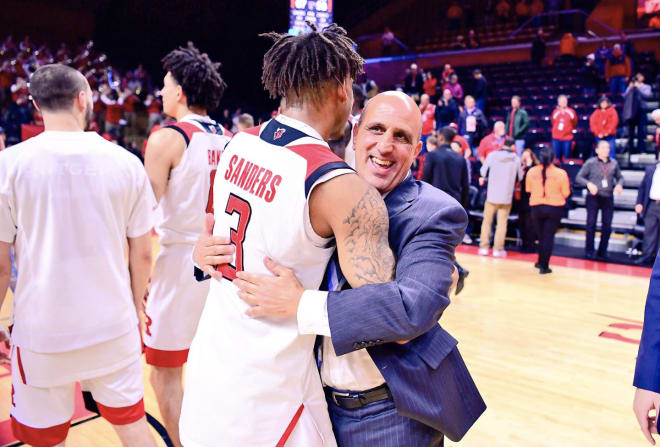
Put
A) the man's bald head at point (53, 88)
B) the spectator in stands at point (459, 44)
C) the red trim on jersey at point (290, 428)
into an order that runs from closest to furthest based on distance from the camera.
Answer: the red trim on jersey at point (290, 428) < the man's bald head at point (53, 88) < the spectator in stands at point (459, 44)

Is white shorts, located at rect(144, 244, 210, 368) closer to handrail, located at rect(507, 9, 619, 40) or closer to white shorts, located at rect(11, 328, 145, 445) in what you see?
white shorts, located at rect(11, 328, 145, 445)

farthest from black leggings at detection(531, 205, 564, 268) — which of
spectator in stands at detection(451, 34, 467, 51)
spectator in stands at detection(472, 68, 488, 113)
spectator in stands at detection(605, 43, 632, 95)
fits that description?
spectator in stands at detection(451, 34, 467, 51)

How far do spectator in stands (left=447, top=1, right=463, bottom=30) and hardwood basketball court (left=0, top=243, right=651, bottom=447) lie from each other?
13652mm

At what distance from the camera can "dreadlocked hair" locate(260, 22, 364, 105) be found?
57.7 inches

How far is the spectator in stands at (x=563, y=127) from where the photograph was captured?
10414mm

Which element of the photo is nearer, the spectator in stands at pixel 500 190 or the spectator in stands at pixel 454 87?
the spectator in stands at pixel 500 190

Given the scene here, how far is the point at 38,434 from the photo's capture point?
2.03 meters

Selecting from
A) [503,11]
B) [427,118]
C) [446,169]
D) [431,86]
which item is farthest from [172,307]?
[503,11]

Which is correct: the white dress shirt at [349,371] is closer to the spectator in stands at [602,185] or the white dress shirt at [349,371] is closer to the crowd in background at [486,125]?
the crowd in background at [486,125]

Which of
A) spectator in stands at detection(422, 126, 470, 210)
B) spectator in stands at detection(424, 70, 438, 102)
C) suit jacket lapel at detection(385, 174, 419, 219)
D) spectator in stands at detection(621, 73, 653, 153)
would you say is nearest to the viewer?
suit jacket lapel at detection(385, 174, 419, 219)

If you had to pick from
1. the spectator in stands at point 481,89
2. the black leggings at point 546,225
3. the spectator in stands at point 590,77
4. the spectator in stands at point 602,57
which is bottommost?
the black leggings at point 546,225

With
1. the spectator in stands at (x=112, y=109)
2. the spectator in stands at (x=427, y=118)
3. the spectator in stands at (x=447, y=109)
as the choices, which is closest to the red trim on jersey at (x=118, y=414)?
the spectator in stands at (x=427, y=118)

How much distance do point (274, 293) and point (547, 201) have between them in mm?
6813

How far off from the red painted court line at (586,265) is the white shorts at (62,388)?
714cm
